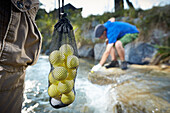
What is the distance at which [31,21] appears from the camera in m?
0.90

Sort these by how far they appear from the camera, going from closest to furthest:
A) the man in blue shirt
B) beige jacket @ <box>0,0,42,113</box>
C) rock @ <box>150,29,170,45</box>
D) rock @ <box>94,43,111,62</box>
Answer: beige jacket @ <box>0,0,42,113</box> < the man in blue shirt < rock @ <box>150,29,170,45</box> < rock @ <box>94,43,111,62</box>

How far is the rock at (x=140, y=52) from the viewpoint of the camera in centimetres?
474

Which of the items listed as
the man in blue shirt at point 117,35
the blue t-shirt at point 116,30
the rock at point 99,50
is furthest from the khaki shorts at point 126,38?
the rock at point 99,50

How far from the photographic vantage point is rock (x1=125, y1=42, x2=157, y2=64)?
474 cm

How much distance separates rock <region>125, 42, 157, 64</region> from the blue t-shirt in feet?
6.08

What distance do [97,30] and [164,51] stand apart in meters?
2.93

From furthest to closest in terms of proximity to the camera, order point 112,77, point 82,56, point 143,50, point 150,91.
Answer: point 82,56, point 143,50, point 112,77, point 150,91

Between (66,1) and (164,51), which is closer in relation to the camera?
(66,1)

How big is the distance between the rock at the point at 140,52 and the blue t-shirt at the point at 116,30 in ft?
6.08

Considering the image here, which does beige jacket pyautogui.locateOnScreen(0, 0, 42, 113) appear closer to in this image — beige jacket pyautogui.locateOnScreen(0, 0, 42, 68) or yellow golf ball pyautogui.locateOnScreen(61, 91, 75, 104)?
beige jacket pyautogui.locateOnScreen(0, 0, 42, 68)

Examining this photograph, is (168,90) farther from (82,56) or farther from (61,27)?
(82,56)

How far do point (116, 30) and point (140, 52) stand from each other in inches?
97.2

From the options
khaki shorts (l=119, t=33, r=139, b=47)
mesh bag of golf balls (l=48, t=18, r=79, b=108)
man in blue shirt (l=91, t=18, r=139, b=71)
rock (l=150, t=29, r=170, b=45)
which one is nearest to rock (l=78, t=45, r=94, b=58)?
rock (l=150, t=29, r=170, b=45)

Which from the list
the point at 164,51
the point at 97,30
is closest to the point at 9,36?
the point at 97,30
